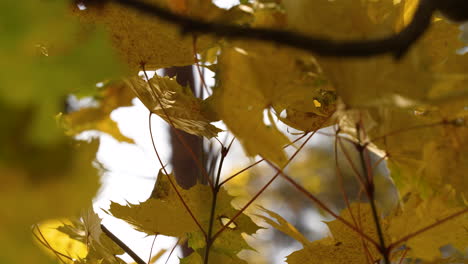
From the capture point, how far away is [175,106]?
1.13ft

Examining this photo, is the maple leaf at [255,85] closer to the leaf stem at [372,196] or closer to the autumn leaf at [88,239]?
the leaf stem at [372,196]

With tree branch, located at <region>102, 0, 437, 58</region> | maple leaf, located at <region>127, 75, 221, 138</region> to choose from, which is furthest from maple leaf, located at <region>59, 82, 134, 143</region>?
tree branch, located at <region>102, 0, 437, 58</region>

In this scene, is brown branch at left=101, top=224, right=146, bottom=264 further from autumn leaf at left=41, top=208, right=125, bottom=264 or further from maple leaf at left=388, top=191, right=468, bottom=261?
maple leaf at left=388, top=191, right=468, bottom=261

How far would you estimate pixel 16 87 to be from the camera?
14cm

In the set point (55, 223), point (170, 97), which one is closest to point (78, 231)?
point (55, 223)

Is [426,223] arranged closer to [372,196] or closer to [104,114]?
[372,196]

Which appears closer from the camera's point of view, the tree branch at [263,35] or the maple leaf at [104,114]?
the tree branch at [263,35]

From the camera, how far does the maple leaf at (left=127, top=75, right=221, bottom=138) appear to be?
1.11 feet

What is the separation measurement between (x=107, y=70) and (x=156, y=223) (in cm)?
25

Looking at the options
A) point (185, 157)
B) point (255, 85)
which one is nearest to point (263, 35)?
point (255, 85)

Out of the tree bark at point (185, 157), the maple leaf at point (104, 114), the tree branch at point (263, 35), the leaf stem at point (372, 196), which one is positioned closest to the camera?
the tree branch at point (263, 35)

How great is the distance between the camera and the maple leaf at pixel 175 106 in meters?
0.34

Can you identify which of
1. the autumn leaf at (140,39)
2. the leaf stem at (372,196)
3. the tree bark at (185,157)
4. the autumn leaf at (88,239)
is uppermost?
the tree bark at (185,157)

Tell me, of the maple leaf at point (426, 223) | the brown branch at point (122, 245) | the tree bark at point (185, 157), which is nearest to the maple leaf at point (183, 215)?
the brown branch at point (122, 245)
